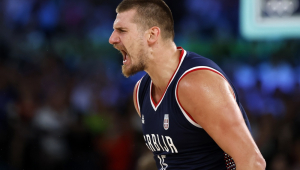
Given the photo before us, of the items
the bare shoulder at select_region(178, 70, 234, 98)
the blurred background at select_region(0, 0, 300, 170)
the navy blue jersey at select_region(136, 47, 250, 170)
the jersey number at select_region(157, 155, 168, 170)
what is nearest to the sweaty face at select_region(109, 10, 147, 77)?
the navy blue jersey at select_region(136, 47, 250, 170)

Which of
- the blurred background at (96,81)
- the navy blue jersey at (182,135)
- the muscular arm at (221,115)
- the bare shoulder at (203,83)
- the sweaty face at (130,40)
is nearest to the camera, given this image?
the muscular arm at (221,115)

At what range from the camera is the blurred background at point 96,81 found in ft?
14.0

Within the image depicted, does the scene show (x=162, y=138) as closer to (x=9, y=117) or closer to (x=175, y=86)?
(x=175, y=86)

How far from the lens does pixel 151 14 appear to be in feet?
7.02

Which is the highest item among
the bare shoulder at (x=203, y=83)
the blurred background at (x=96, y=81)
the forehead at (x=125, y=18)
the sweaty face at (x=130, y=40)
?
the forehead at (x=125, y=18)

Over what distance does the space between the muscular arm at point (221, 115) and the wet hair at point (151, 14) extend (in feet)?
1.51

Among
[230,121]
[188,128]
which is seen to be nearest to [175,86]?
[188,128]

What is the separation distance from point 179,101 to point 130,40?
0.48 m

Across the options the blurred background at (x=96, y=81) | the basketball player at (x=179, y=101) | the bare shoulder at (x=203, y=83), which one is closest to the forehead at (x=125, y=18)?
the basketball player at (x=179, y=101)

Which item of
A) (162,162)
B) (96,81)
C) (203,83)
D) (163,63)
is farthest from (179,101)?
(96,81)

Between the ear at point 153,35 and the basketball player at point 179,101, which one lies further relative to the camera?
the ear at point 153,35

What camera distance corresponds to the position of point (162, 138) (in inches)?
79.3

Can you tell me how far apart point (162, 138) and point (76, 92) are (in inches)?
111

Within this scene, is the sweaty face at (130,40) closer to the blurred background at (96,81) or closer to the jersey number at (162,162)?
the jersey number at (162,162)
